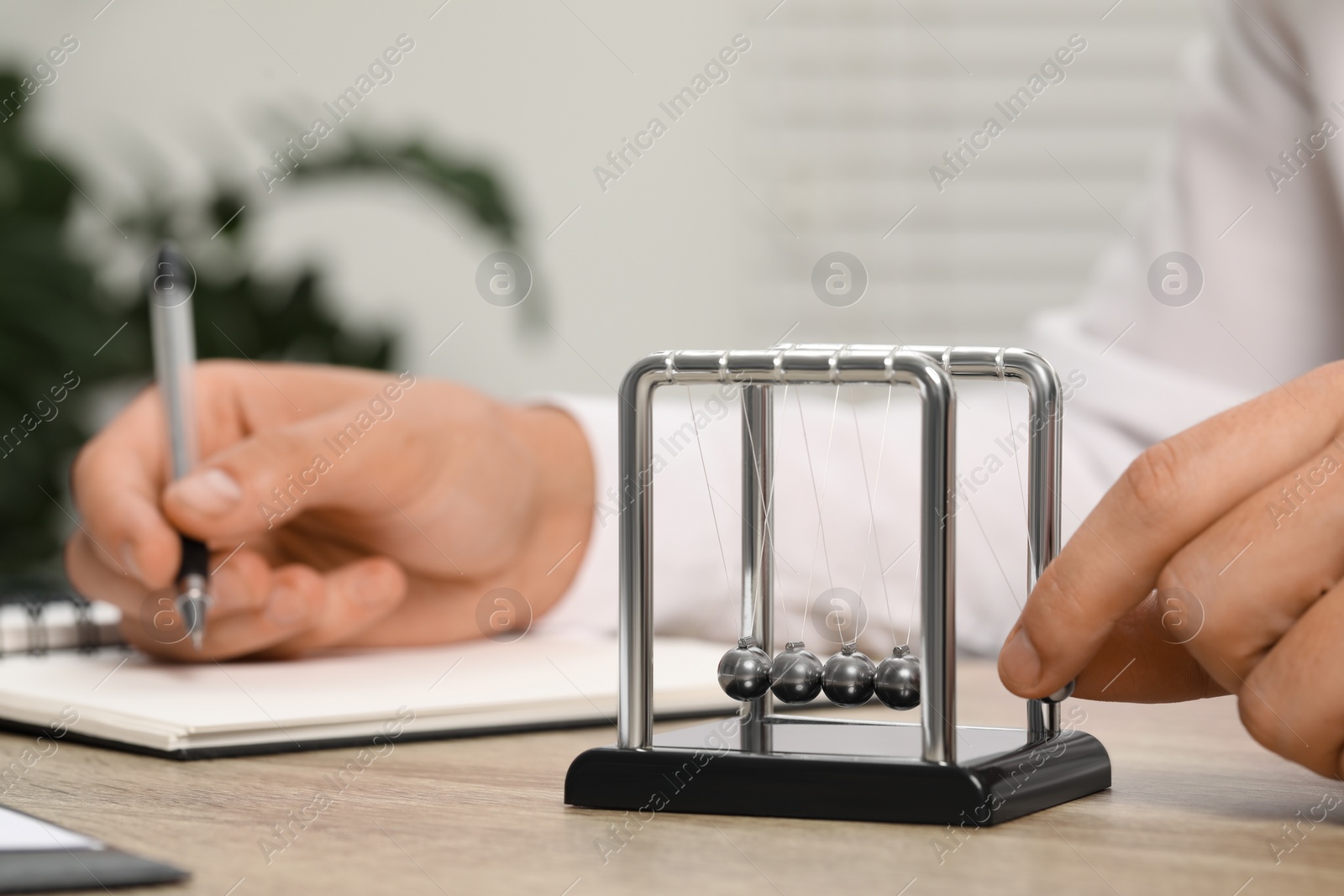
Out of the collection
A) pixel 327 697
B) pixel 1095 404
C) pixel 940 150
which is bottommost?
pixel 327 697

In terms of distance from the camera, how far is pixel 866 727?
51cm

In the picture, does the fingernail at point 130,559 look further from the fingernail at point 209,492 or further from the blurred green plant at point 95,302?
the blurred green plant at point 95,302

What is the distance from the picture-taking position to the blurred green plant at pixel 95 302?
168 centimetres

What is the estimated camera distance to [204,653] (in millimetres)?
805

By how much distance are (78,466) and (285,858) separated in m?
0.55

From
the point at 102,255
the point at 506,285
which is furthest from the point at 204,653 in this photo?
the point at 506,285

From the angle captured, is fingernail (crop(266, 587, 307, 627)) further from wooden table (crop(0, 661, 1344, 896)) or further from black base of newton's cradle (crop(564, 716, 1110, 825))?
black base of newton's cradle (crop(564, 716, 1110, 825))

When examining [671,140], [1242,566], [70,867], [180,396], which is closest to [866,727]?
[1242,566]

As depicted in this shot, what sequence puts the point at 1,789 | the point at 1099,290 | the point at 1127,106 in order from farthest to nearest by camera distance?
1. the point at 1127,106
2. the point at 1099,290
3. the point at 1,789

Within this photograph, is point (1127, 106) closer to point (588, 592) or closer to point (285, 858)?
point (588, 592)

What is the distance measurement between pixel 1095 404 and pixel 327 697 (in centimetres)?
65

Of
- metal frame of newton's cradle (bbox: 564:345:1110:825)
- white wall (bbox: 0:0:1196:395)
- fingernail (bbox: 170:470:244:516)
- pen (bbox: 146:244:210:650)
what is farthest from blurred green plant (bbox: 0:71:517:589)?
metal frame of newton's cradle (bbox: 564:345:1110:825)

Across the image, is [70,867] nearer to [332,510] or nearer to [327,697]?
[327,697]

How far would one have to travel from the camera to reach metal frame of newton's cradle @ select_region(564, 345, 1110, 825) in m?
0.44
